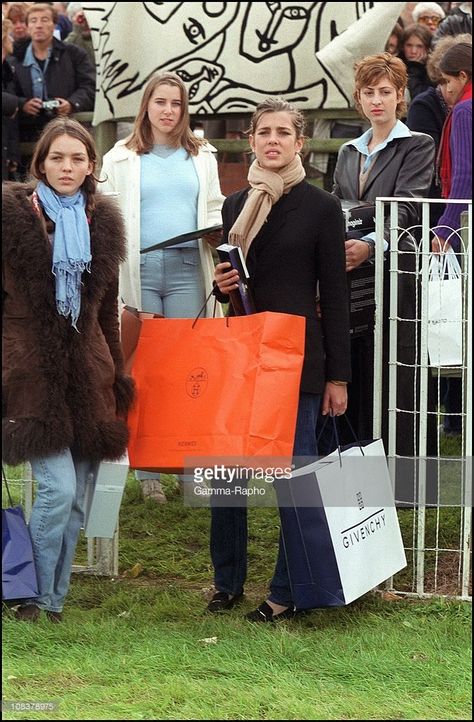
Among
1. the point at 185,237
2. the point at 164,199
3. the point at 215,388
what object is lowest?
the point at 215,388

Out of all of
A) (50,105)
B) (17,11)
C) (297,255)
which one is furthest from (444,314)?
(17,11)

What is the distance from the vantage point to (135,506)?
7121 millimetres

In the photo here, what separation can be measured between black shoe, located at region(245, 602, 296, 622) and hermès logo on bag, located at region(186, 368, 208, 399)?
88 cm

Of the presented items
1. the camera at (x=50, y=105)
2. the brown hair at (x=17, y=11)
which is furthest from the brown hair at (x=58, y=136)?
the brown hair at (x=17, y=11)

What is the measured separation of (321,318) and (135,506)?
233 centimetres

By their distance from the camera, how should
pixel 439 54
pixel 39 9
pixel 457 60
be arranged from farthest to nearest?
1. pixel 39 9
2. pixel 439 54
3. pixel 457 60

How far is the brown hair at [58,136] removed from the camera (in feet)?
16.8

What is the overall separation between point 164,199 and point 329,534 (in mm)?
2084

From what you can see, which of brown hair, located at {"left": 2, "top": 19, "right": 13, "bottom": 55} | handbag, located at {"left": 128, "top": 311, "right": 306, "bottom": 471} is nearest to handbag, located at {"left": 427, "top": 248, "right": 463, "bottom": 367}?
handbag, located at {"left": 128, "top": 311, "right": 306, "bottom": 471}

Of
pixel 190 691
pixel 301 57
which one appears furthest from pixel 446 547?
pixel 301 57

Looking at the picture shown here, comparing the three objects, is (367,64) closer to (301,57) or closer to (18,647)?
(18,647)

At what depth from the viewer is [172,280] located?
6496mm

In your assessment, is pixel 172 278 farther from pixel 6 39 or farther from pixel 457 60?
pixel 6 39

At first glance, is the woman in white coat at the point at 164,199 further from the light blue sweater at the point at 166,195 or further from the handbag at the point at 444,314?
the handbag at the point at 444,314
